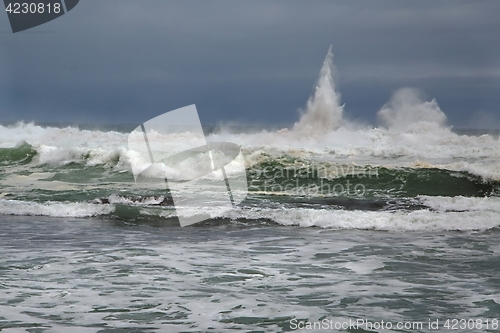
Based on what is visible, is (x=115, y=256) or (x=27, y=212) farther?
(x=27, y=212)

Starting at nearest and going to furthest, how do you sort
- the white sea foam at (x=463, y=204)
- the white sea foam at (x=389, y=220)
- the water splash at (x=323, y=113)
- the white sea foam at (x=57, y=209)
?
1. the white sea foam at (x=389, y=220)
2. the white sea foam at (x=57, y=209)
3. the white sea foam at (x=463, y=204)
4. the water splash at (x=323, y=113)

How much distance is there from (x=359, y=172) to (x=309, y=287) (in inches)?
487

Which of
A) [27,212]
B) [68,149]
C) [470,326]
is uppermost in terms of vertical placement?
[68,149]

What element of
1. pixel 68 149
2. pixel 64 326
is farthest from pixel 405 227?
pixel 68 149

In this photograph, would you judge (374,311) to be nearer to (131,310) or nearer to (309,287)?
(309,287)

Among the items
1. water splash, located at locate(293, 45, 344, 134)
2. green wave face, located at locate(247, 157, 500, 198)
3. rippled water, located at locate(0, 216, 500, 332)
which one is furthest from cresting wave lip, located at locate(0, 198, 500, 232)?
water splash, located at locate(293, 45, 344, 134)

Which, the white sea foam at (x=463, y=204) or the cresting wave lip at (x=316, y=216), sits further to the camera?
the white sea foam at (x=463, y=204)

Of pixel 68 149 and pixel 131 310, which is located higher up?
pixel 68 149

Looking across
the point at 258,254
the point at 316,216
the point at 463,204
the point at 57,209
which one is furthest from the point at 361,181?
the point at 258,254

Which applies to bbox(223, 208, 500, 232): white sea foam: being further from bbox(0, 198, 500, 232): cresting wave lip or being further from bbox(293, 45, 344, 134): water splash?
bbox(293, 45, 344, 134): water splash

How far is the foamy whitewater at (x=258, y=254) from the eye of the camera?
196 inches

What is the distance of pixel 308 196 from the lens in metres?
14.8

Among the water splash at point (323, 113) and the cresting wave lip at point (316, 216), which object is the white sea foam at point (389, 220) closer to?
the cresting wave lip at point (316, 216)

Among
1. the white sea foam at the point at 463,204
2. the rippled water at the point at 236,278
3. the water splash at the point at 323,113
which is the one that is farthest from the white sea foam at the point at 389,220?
the water splash at the point at 323,113
